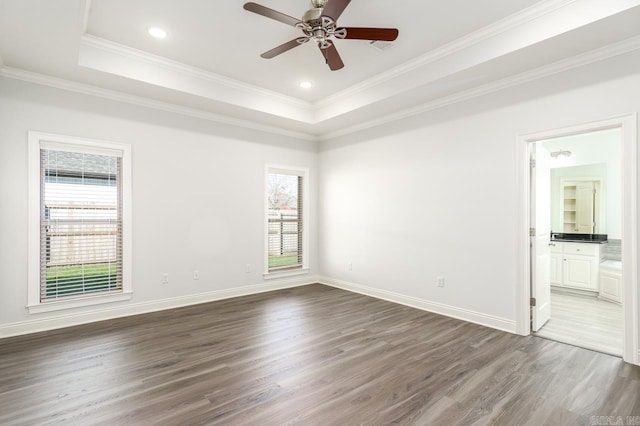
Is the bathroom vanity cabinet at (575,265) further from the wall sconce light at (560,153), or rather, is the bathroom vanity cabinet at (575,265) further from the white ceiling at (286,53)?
the white ceiling at (286,53)

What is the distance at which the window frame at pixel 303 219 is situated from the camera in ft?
18.3

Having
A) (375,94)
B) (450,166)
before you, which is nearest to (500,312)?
(450,166)

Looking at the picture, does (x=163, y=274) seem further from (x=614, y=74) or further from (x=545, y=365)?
(x=614, y=74)

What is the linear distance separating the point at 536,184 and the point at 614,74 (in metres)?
1.20

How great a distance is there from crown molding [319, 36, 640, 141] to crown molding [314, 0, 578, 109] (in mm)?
648

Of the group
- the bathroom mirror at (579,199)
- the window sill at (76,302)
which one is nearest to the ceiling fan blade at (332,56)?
the window sill at (76,302)

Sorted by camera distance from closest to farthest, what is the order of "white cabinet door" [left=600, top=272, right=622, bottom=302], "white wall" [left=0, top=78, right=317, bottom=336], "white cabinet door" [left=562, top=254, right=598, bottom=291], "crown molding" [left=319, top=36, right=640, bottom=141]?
"crown molding" [left=319, top=36, right=640, bottom=141]
"white wall" [left=0, top=78, right=317, bottom=336]
"white cabinet door" [left=600, top=272, right=622, bottom=302]
"white cabinet door" [left=562, top=254, right=598, bottom=291]

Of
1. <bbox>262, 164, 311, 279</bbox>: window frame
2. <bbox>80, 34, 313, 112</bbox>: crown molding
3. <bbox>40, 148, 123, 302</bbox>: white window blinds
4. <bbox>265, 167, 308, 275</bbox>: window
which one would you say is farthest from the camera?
<bbox>265, 167, 308, 275</bbox>: window

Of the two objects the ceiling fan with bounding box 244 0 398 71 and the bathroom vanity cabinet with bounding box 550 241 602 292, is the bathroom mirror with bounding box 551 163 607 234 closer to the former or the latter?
the bathroom vanity cabinet with bounding box 550 241 602 292

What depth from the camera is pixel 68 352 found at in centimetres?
310

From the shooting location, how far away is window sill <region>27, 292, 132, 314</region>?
3.65m

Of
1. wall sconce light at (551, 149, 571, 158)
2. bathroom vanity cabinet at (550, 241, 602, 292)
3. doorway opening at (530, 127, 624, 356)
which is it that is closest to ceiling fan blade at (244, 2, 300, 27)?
doorway opening at (530, 127, 624, 356)

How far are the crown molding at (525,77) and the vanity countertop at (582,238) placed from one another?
3.34m

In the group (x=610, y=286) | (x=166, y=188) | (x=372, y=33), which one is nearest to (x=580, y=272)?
(x=610, y=286)
